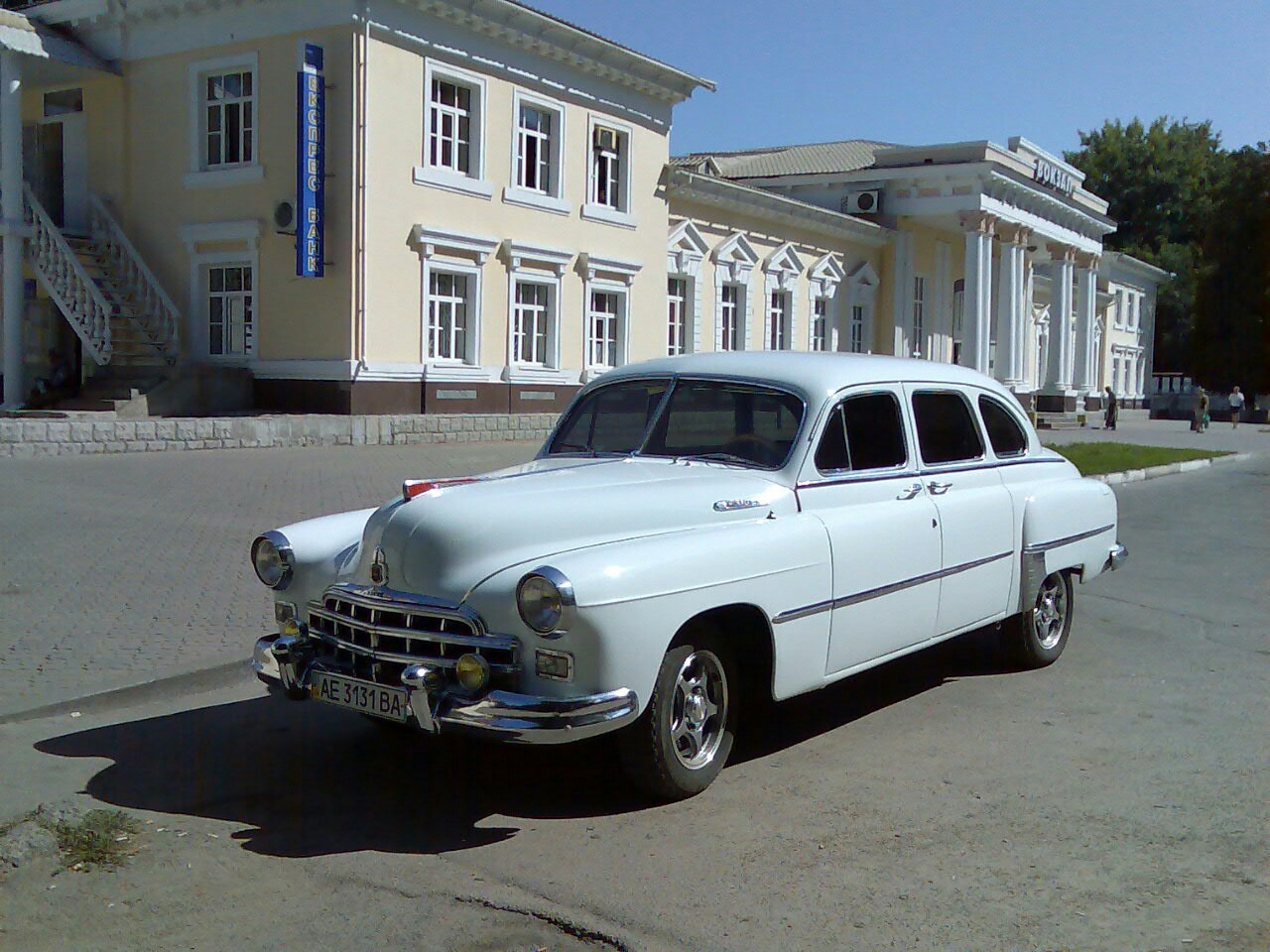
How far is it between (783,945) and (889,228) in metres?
37.8

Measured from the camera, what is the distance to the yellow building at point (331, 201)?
859 inches

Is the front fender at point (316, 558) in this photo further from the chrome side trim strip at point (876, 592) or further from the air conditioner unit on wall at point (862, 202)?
the air conditioner unit on wall at point (862, 202)

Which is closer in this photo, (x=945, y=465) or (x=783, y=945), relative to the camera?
(x=783, y=945)

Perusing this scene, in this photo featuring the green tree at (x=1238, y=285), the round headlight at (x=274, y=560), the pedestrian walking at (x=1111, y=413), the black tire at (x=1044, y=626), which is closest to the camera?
the round headlight at (x=274, y=560)

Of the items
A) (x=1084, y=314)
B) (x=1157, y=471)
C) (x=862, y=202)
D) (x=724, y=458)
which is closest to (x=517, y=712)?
(x=724, y=458)

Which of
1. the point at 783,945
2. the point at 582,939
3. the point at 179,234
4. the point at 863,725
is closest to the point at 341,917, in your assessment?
the point at 582,939

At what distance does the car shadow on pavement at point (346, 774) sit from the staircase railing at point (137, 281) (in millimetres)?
18541

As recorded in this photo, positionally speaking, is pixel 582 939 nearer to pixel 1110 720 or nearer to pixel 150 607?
pixel 1110 720

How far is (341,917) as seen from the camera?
12.4ft

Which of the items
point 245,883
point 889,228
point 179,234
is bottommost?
point 245,883

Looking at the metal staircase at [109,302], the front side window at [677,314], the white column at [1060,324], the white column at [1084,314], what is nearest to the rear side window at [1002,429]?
the metal staircase at [109,302]

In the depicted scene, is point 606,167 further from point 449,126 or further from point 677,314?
point 677,314

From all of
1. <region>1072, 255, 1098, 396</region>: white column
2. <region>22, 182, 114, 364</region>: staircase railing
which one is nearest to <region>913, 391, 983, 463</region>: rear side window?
<region>22, 182, 114, 364</region>: staircase railing

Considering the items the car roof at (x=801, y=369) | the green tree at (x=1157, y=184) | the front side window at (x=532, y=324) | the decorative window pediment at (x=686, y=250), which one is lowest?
the car roof at (x=801, y=369)
